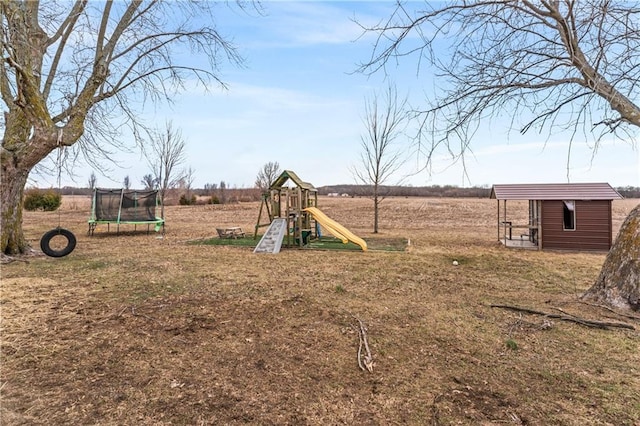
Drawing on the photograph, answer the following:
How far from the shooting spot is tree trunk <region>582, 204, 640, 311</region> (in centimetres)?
429

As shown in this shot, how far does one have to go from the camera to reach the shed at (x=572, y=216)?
10.3 m

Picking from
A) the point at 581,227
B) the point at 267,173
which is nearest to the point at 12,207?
the point at 581,227

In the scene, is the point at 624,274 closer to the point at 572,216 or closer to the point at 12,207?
the point at 572,216

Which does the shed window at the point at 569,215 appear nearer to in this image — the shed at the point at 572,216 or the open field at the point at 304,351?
the shed at the point at 572,216

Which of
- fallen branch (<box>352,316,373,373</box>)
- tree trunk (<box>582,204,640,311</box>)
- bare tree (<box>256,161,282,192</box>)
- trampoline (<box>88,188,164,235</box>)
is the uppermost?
bare tree (<box>256,161,282,192</box>)

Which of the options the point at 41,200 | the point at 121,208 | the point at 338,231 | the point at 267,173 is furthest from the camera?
the point at 267,173

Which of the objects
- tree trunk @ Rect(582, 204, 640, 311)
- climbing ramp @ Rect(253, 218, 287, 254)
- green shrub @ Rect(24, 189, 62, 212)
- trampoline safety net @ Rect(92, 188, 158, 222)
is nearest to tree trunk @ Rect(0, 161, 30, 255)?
trampoline safety net @ Rect(92, 188, 158, 222)

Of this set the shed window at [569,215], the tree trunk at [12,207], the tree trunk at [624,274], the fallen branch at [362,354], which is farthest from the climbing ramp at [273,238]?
the shed window at [569,215]

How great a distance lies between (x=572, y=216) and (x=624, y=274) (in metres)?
7.50

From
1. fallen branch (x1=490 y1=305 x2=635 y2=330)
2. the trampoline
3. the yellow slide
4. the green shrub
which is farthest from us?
the green shrub

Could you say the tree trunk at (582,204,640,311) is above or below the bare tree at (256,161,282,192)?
below

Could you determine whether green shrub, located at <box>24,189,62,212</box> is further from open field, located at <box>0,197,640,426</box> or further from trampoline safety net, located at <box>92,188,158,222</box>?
open field, located at <box>0,197,640,426</box>

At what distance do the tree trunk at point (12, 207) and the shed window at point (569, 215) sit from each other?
48.1 feet

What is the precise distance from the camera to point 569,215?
10805 mm
